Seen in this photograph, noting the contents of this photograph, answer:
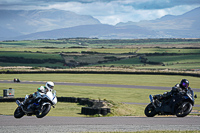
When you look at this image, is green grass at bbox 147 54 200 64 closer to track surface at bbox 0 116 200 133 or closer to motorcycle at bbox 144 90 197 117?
track surface at bbox 0 116 200 133

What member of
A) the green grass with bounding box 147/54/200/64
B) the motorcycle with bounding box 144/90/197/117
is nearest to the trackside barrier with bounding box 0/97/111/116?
the motorcycle with bounding box 144/90/197/117

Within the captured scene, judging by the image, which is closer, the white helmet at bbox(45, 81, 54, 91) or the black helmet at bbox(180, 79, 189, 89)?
the white helmet at bbox(45, 81, 54, 91)

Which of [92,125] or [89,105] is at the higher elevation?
[92,125]

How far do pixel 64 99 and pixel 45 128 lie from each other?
2231 cm

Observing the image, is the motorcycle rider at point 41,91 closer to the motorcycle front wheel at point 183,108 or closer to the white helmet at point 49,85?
the white helmet at point 49,85

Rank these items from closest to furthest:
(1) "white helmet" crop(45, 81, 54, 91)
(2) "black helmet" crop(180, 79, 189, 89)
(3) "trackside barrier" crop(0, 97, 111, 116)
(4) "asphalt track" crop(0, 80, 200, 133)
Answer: (1) "white helmet" crop(45, 81, 54, 91) < (2) "black helmet" crop(180, 79, 189, 89) < (4) "asphalt track" crop(0, 80, 200, 133) < (3) "trackside barrier" crop(0, 97, 111, 116)

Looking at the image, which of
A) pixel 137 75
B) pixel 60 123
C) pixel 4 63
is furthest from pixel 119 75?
pixel 60 123

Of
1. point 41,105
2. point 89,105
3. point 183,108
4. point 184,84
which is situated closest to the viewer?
point 41,105

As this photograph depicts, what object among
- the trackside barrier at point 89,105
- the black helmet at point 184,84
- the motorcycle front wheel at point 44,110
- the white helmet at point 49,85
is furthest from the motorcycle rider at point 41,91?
the trackside barrier at point 89,105

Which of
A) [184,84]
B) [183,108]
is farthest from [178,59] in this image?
[184,84]

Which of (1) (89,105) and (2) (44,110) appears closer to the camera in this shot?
(2) (44,110)

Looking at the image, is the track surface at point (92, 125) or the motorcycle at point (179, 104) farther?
the track surface at point (92, 125)

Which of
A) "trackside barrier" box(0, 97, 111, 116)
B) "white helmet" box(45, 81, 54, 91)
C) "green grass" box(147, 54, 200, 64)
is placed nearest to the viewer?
"white helmet" box(45, 81, 54, 91)

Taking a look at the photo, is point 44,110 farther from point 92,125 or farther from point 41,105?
point 92,125
